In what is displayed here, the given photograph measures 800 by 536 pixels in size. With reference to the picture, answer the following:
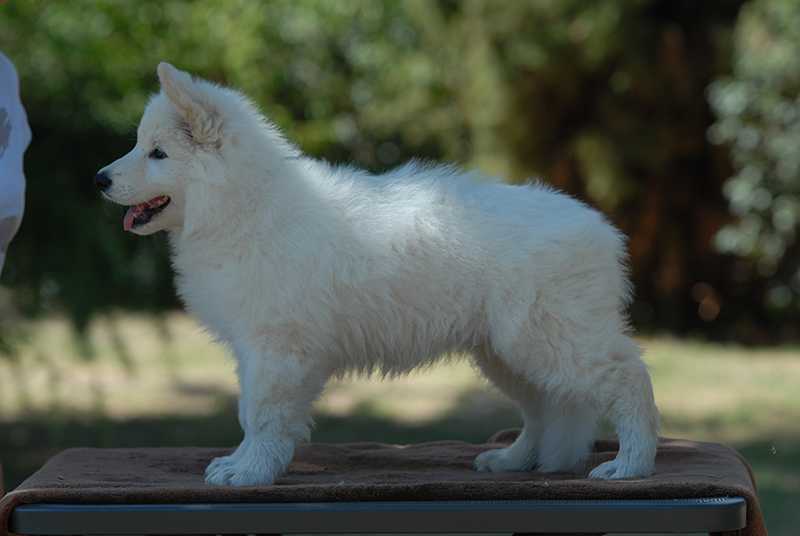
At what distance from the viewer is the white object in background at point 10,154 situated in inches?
146

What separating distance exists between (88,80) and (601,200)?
5.03 m

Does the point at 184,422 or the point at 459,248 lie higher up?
the point at 459,248

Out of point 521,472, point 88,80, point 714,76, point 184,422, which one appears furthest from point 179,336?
point 521,472

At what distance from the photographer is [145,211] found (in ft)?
11.6

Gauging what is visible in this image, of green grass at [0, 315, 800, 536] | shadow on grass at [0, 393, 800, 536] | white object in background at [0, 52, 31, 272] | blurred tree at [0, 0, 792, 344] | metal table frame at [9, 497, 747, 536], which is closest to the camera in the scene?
metal table frame at [9, 497, 747, 536]

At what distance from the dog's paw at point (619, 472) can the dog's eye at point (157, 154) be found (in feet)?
5.05

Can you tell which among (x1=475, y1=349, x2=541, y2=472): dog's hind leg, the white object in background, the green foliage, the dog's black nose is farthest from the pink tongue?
the green foliage

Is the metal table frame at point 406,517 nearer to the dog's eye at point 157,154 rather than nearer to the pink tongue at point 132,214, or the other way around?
the pink tongue at point 132,214

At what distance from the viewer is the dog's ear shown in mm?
3404

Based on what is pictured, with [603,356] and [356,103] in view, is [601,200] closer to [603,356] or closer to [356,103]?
[356,103]

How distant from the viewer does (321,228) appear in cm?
355

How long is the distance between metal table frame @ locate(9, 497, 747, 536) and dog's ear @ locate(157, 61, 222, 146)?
41.0 inches

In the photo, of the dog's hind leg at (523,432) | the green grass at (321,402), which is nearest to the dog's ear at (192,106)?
the dog's hind leg at (523,432)

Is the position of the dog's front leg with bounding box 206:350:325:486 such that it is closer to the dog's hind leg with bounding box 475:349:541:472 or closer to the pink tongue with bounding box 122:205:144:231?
the pink tongue with bounding box 122:205:144:231
